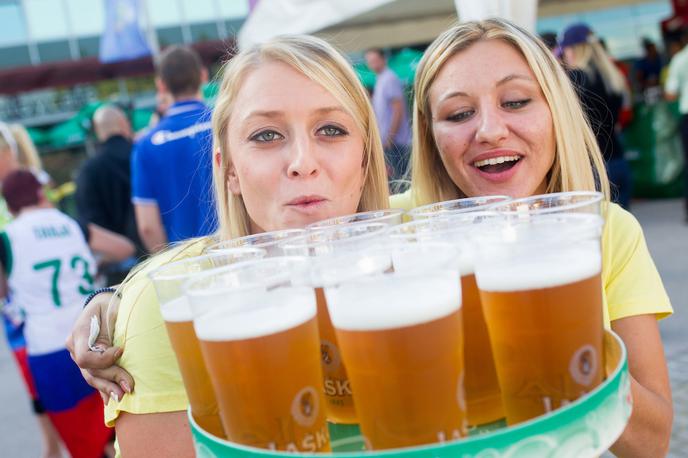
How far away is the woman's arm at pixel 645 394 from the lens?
1.51 metres

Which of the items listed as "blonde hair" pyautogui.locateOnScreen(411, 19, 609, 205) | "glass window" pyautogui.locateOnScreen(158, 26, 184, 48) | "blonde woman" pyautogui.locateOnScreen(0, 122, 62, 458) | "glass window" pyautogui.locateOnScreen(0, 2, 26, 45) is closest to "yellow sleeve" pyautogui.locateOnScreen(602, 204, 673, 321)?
"blonde hair" pyautogui.locateOnScreen(411, 19, 609, 205)

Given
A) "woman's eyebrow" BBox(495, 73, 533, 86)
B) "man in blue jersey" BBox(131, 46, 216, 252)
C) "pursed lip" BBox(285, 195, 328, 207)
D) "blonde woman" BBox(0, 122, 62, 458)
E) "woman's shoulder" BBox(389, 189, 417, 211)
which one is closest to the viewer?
"pursed lip" BBox(285, 195, 328, 207)

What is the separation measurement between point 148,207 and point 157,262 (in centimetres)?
289

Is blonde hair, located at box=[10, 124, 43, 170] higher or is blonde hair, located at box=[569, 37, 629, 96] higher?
blonde hair, located at box=[569, 37, 629, 96]

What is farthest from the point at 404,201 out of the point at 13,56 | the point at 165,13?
the point at 13,56

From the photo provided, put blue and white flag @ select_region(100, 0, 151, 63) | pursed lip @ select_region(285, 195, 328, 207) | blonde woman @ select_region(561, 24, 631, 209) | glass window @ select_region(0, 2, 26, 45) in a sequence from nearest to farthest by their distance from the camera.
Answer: pursed lip @ select_region(285, 195, 328, 207), blonde woman @ select_region(561, 24, 631, 209), blue and white flag @ select_region(100, 0, 151, 63), glass window @ select_region(0, 2, 26, 45)

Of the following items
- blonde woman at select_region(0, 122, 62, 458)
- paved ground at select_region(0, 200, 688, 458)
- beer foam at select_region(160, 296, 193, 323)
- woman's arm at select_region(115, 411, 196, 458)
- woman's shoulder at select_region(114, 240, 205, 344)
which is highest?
beer foam at select_region(160, 296, 193, 323)

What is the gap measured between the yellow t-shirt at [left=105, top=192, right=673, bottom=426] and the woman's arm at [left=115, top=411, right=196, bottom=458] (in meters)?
0.02

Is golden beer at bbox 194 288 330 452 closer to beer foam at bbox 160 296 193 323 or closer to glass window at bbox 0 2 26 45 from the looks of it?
beer foam at bbox 160 296 193 323

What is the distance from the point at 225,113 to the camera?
186 centimetres

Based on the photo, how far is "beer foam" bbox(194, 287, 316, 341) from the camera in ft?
3.10

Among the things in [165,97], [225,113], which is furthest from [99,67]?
[225,113]

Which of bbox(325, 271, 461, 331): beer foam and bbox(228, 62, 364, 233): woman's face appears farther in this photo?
bbox(228, 62, 364, 233): woman's face

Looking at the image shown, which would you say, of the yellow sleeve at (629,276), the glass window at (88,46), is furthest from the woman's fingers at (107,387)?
the glass window at (88,46)
